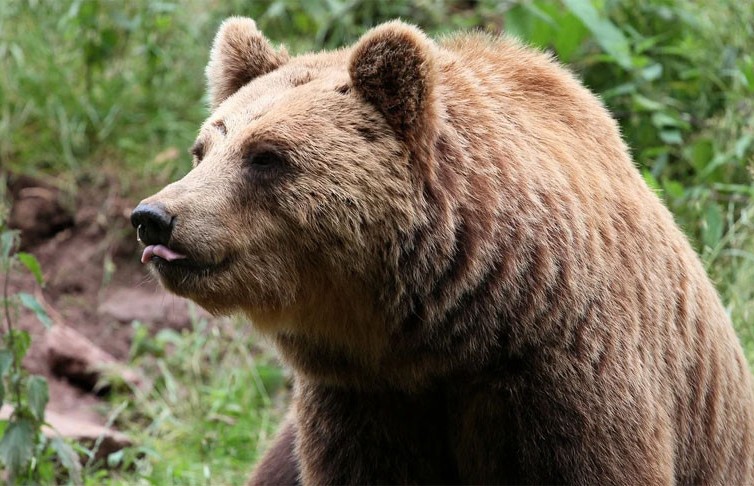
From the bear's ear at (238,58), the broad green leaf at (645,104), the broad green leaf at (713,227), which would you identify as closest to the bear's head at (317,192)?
the bear's ear at (238,58)

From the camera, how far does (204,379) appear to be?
25.0ft

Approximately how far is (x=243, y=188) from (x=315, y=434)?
108 cm

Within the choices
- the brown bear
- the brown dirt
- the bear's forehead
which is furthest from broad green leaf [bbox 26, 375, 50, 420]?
the brown dirt

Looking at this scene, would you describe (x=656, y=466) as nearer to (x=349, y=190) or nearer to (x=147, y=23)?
(x=349, y=190)

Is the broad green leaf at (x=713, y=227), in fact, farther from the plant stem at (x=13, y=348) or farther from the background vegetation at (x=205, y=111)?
the plant stem at (x=13, y=348)

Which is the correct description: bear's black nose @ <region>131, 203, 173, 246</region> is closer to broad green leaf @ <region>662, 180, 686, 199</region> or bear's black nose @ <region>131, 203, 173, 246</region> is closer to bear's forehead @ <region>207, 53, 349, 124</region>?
bear's forehead @ <region>207, 53, 349, 124</region>

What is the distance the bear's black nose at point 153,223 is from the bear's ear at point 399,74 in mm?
849

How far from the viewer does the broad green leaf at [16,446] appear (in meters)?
4.83

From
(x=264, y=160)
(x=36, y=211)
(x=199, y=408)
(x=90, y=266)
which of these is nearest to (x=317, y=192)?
(x=264, y=160)

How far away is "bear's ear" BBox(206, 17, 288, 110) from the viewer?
428 centimetres

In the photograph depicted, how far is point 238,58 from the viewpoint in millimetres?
4277

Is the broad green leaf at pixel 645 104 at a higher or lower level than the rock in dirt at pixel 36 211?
higher

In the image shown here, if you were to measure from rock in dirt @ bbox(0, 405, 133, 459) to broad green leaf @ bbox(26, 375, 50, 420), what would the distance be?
102 centimetres

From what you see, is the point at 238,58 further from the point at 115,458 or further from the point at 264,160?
the point at 115,458
